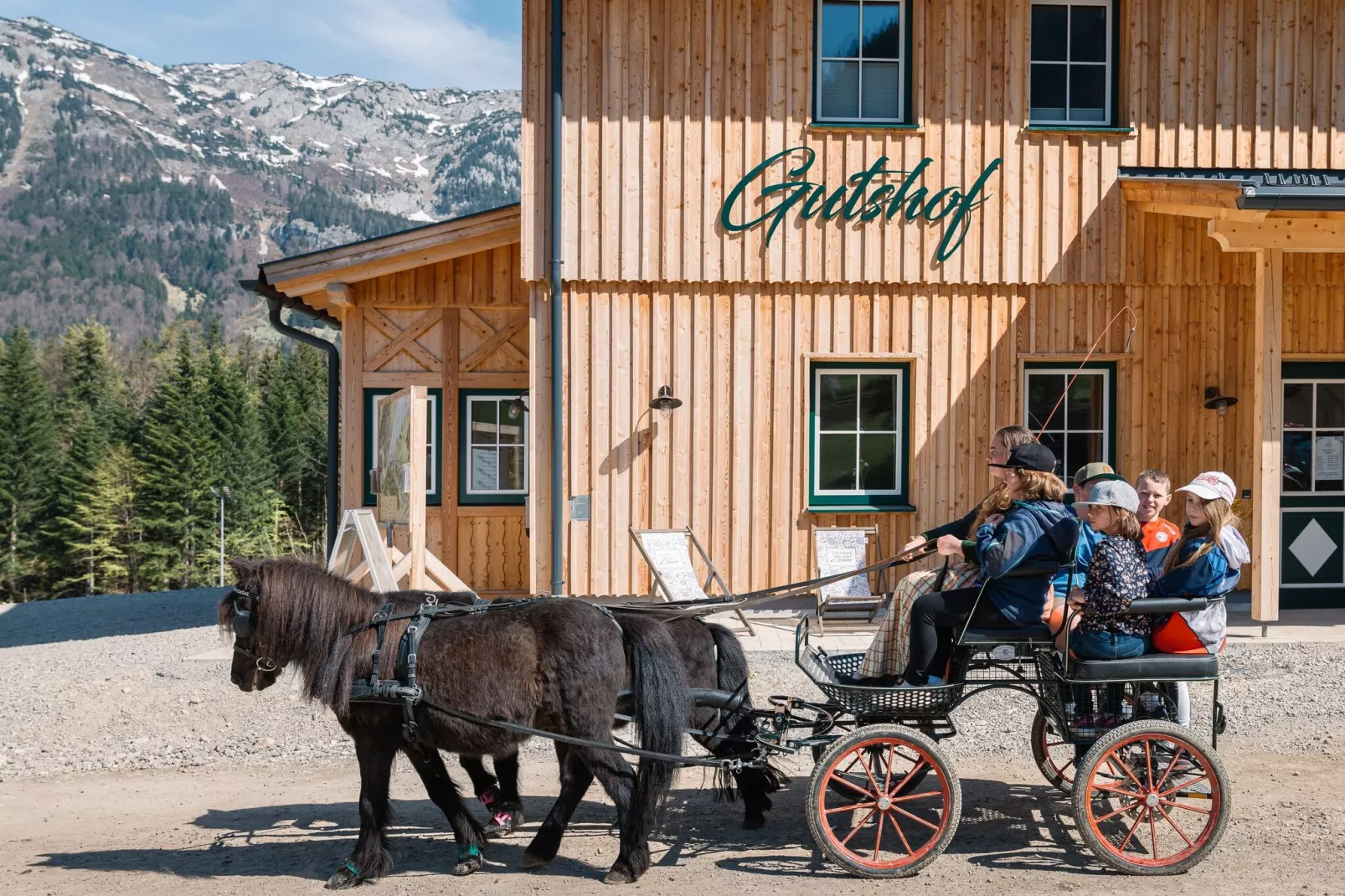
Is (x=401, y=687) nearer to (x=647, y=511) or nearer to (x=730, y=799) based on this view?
(x=730, y=799)

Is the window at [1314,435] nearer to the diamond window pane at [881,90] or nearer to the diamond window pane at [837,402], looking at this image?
the diamond window pane at [837,402]

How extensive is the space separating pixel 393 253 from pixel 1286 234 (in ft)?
26.6

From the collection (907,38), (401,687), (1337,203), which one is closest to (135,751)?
(401,687)

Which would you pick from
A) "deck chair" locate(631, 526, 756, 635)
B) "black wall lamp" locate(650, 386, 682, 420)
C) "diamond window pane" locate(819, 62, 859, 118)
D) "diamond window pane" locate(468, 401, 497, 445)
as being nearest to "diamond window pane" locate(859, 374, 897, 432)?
"black wall lamp" locate(650, 386, 682, 420)

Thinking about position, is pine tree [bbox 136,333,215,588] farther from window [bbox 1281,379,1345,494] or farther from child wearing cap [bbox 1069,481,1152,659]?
child wearing cap [bbox 1069,481,1152,659]

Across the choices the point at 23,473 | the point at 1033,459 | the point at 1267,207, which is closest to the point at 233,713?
the point at 1033,459

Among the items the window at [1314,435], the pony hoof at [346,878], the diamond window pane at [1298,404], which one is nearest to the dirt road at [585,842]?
the pony hoof at [346,878]

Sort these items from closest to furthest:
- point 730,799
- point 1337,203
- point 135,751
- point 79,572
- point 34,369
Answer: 1. point 730,799
2. point 135,751
3. point 1337,203
4. point 79,572
5. point 34,369

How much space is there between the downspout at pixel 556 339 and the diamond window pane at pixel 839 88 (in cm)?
246

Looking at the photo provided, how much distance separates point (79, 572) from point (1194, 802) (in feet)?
193

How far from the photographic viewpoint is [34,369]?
59781mm

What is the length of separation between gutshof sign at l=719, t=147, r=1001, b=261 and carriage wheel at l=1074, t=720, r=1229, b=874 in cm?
654

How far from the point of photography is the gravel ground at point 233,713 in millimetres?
7504

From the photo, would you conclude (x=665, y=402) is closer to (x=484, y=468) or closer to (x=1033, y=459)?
(x=484, y=468)
